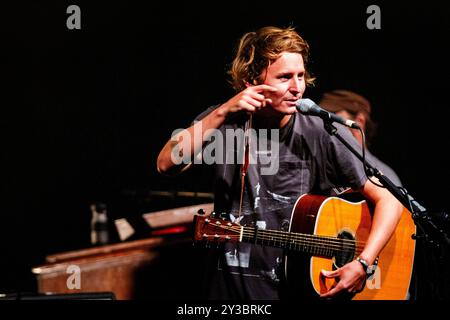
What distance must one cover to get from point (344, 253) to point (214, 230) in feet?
2.66

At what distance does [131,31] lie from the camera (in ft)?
16.3

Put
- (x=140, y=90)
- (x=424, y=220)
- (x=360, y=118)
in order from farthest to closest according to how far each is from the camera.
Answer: (x=140, y=90) → (x=360, y=118) → (x=424, y=220)

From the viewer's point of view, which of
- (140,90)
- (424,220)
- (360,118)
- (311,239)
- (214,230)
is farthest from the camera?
(140,90)

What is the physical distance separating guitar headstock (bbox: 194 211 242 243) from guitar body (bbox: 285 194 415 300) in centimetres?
31

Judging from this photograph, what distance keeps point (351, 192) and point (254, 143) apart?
0.68m

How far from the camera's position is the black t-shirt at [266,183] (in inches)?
118

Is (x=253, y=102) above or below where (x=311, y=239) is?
above

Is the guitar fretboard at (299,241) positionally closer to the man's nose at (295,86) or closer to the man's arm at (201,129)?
the man's arm at (201,129)

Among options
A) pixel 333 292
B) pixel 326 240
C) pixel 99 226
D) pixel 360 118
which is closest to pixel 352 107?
pixel 360 118

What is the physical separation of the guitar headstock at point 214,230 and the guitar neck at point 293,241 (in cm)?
4

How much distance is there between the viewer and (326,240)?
3.26 metres

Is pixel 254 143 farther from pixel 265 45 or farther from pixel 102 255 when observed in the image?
pixel 102 255

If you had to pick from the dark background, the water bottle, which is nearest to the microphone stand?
the dark background

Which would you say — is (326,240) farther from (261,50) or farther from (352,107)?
(352,107)
